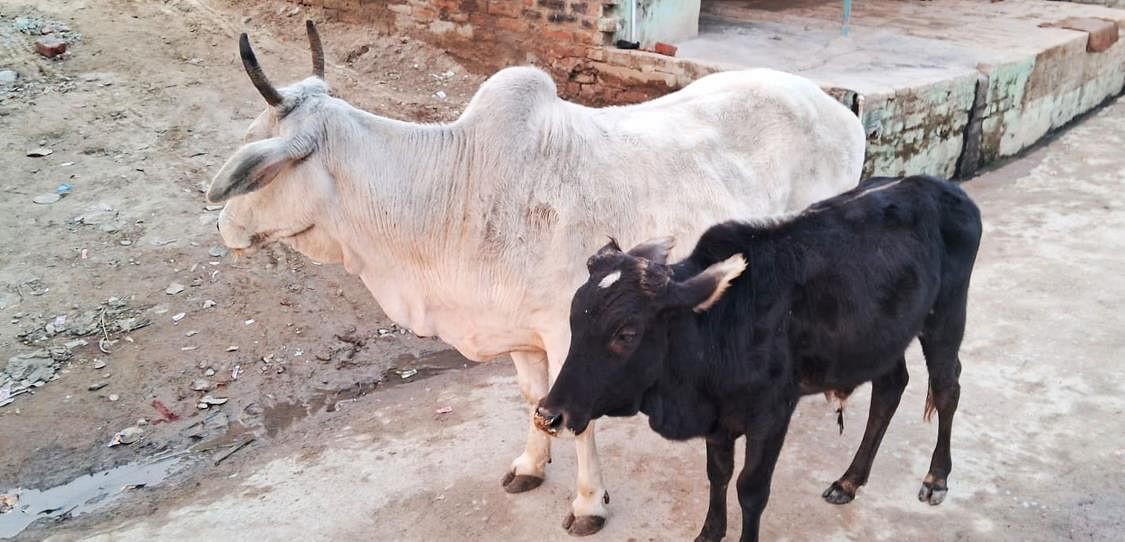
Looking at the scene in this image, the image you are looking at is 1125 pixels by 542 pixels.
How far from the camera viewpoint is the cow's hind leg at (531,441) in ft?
12.7

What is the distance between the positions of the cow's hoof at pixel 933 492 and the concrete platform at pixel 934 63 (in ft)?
10.7

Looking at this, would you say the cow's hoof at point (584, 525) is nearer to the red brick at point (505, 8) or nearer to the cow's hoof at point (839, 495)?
the cow's hoof at point (839, 495)

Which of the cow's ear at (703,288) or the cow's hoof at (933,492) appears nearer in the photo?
the cow's ear at (703,288)

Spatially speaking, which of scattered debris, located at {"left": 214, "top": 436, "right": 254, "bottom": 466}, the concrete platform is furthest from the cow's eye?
the concrete platform

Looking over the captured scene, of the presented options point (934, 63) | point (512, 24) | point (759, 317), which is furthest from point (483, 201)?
point (934, 63)

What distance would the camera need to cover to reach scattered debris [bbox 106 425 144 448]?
4832mm

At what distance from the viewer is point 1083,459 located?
13.6 feet

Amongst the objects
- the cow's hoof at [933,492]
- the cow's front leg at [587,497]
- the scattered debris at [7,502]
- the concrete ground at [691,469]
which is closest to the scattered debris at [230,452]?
the concrete ground at [691,469]

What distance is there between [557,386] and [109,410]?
10.7ft

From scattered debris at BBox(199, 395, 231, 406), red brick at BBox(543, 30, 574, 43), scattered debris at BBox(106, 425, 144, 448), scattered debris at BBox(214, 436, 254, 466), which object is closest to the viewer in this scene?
scattered debris at BBox(214, 436, 254, 466)

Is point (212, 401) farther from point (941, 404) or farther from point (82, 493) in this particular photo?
point (941, 404)

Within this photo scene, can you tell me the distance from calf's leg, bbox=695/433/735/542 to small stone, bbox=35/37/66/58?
7.29 meters

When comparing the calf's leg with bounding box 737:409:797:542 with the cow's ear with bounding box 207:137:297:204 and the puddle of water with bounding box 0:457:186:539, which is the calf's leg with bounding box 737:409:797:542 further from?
the puddle of water with bounding box 0:457:186:539

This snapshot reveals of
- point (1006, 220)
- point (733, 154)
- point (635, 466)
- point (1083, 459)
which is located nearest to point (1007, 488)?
point (1083, 459)
